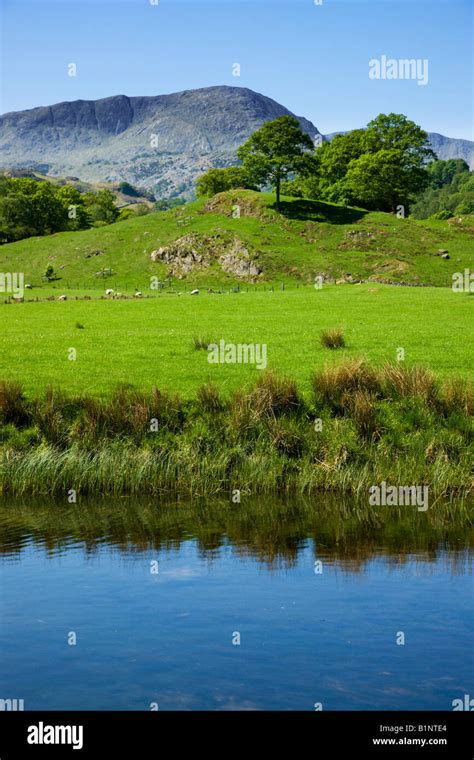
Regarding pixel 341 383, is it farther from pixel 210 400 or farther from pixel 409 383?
pixel 210 400

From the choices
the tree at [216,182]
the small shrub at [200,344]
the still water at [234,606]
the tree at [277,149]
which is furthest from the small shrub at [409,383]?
the tree at [216,182]

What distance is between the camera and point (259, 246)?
117250mm

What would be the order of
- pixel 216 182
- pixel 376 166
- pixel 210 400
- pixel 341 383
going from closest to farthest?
pixel 210 400 → pixel 341 383 → pixel 376 166 → pixel 216 182

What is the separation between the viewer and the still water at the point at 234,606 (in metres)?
12.6

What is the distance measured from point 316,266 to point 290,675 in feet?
325

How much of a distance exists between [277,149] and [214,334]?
91.5 metres

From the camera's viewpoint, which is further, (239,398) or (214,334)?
(214,334)

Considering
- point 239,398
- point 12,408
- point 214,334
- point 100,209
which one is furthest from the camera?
point 100,209

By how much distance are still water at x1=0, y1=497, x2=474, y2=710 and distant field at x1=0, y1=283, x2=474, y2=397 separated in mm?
7902

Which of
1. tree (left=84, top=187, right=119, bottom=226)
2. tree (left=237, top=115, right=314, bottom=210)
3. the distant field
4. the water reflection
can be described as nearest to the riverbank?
the water reflection

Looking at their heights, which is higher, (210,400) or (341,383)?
(341,383)

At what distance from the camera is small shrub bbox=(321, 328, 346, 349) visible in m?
36.3

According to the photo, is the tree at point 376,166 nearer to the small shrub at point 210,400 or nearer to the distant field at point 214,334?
the distant field at point 214,334

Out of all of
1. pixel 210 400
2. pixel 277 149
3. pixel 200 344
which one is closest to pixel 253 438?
pixel 210 400
